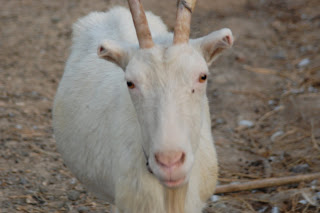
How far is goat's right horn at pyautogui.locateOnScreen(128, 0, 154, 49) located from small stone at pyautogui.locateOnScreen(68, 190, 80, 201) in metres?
2.64

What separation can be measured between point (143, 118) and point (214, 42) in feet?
2.31

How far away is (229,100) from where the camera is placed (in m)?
7.96

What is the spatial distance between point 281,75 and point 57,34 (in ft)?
14.9

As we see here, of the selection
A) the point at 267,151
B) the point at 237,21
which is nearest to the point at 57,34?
the point at 237,21

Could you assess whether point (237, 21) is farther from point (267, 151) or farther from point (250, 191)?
point (250, 191)

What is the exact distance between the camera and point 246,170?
19.9 feet

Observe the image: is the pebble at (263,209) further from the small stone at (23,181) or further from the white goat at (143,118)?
the small stone at (23,181)

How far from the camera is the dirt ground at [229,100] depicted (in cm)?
543

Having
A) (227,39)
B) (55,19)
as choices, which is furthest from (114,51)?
(55,19)

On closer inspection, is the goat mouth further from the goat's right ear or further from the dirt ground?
the dirt ground

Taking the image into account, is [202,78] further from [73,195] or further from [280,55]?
[280,55]

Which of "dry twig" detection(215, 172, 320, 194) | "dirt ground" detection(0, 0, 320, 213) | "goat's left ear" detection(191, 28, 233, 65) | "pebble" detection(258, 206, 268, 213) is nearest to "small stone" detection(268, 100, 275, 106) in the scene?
"dirt ground" detection(0, 0, 320, 213)

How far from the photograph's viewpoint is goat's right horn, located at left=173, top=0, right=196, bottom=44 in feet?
10.8

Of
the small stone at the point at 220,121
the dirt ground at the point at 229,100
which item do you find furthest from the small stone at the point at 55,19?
the small stone at the point at 220,121
